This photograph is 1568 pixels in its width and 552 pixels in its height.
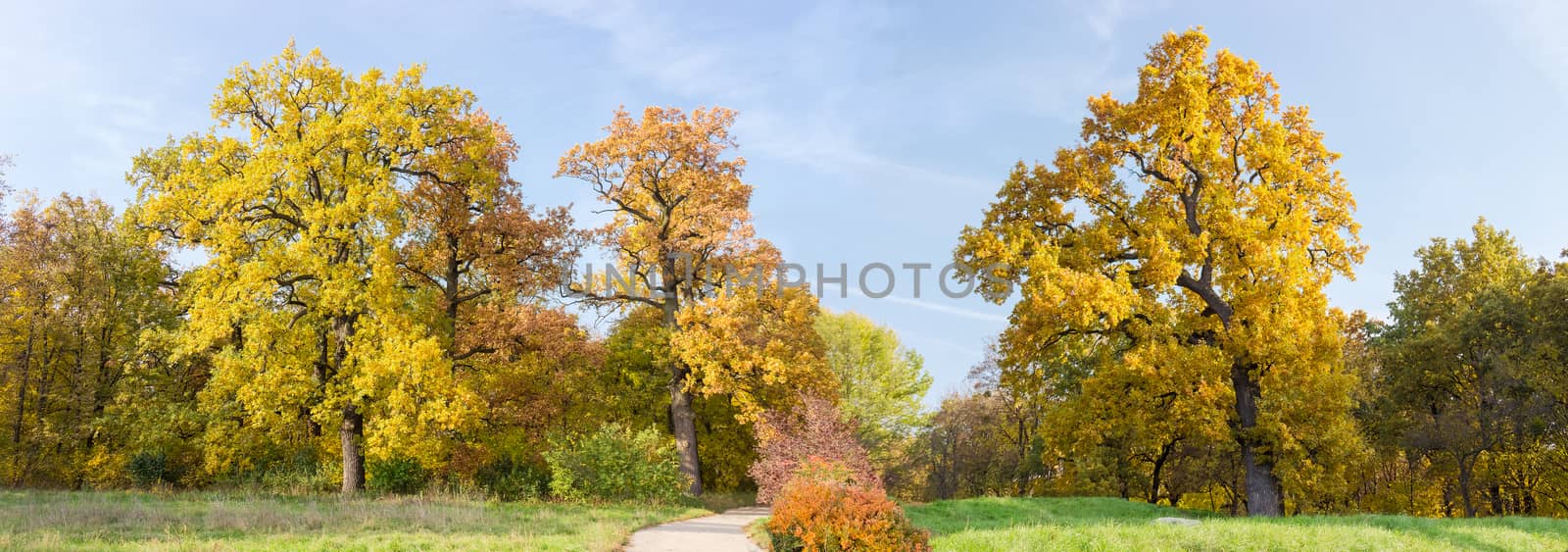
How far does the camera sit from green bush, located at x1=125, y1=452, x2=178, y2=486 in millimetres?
22703

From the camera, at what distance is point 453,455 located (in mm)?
22000

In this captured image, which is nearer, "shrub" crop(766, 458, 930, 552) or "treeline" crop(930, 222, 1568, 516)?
"shrub" crop(766, 458, 930, 552)

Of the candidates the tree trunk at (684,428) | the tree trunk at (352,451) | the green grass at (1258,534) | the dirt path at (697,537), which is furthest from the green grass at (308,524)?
the tree trunk at (684,428)

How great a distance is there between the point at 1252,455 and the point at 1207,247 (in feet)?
16.6

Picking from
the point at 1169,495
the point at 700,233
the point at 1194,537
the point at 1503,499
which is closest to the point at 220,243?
the point at 700,233

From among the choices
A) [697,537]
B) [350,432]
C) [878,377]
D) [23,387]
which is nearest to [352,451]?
[350,432]

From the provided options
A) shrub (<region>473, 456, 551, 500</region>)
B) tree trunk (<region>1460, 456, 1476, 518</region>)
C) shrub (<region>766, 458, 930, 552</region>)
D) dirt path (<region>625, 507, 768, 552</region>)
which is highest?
shrub (<region>766, 458, 930, 552</region>)

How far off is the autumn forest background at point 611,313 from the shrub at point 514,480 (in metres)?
0.09

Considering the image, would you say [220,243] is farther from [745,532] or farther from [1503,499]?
[1503,499]

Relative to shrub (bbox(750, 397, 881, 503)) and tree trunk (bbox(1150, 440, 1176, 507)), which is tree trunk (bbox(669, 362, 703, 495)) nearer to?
shrub (bbox(750, 397, 881, 503))

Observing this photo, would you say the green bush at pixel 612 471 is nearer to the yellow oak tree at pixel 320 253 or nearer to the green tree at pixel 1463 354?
the yellow oak tree at pixel 320 253

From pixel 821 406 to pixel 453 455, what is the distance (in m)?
9.14

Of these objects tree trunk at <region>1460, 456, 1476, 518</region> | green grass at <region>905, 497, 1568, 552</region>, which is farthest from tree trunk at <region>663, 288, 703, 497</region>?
tree trunk at <region>1460, 456, 1476, 518</region>

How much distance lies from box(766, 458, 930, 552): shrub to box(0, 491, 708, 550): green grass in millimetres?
2474
